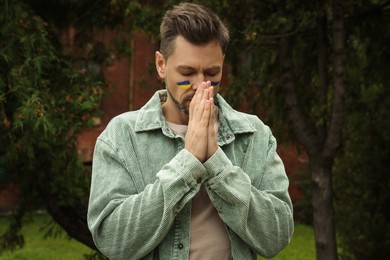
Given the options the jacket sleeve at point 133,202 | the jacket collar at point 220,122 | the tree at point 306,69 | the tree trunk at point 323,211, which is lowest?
the tree trunk at point 323,211

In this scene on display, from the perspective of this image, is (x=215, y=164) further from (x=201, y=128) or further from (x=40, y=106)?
(x=40, y=106)

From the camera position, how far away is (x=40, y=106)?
5906 millimetres

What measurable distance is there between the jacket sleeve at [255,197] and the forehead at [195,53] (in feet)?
1.03

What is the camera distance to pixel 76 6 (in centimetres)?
780

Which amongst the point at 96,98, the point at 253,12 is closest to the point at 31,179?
the point at 96,98

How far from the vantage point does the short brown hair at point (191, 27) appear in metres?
2.69

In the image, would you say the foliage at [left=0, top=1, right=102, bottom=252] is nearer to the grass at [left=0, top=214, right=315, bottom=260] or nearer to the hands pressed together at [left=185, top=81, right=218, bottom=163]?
the hands pressed together at [left=185, top=81, right=218, bottom=163]

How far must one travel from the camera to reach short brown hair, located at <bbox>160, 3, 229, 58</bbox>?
8.83 ft

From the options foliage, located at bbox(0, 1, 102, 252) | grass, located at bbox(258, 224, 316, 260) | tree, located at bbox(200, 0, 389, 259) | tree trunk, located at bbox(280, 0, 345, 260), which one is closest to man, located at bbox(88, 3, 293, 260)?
foliage, located at bbox(0, 1, 102, 252)

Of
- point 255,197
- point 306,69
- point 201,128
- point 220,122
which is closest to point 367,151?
point 306,69

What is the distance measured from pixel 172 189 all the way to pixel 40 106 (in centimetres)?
355

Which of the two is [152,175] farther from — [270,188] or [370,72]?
[370,72]

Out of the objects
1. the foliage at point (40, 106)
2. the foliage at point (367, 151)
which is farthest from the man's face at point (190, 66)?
the foliage at point (367, 151)

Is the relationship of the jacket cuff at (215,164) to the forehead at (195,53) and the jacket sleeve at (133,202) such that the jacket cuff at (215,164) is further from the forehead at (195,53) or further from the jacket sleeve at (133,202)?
the forehead at (195,53)
